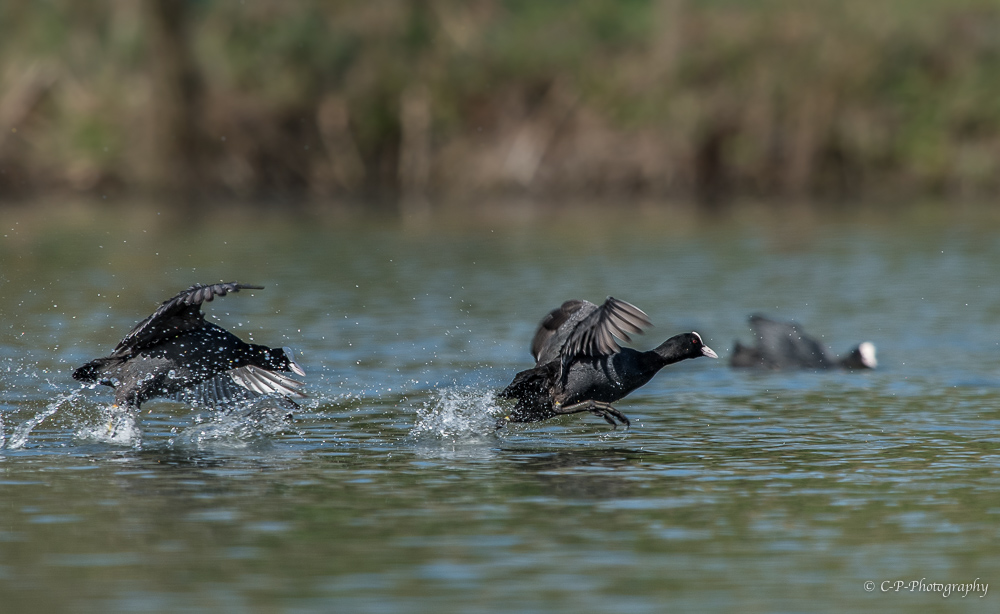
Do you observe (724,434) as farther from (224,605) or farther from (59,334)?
(59,334)

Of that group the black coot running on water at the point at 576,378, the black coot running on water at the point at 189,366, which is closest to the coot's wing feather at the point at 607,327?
the black coot running on water at the point at 576,378

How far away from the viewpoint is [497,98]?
36.7m

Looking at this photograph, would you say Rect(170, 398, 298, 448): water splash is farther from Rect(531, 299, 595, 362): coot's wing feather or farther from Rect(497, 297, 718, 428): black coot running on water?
Rect(531, 299, 595, 362): coot's wing feather

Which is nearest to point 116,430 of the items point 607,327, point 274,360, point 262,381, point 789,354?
point 262,381

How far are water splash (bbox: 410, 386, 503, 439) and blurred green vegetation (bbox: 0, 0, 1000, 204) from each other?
25.2 m

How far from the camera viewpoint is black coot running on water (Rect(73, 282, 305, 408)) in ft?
29.5

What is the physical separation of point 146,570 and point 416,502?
159cm

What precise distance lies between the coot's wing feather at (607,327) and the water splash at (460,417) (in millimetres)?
832

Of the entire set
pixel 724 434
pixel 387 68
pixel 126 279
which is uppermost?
pixel 387 68

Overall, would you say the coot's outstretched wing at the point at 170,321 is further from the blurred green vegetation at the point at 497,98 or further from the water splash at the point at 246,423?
the blurred green vegetation at the point at 497,98

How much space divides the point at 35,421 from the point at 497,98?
92.6 ft

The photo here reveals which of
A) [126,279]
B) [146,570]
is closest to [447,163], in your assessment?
[126,279]

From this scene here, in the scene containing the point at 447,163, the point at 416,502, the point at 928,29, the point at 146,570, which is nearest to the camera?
the point at 146,570

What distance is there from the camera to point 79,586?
551 cm
